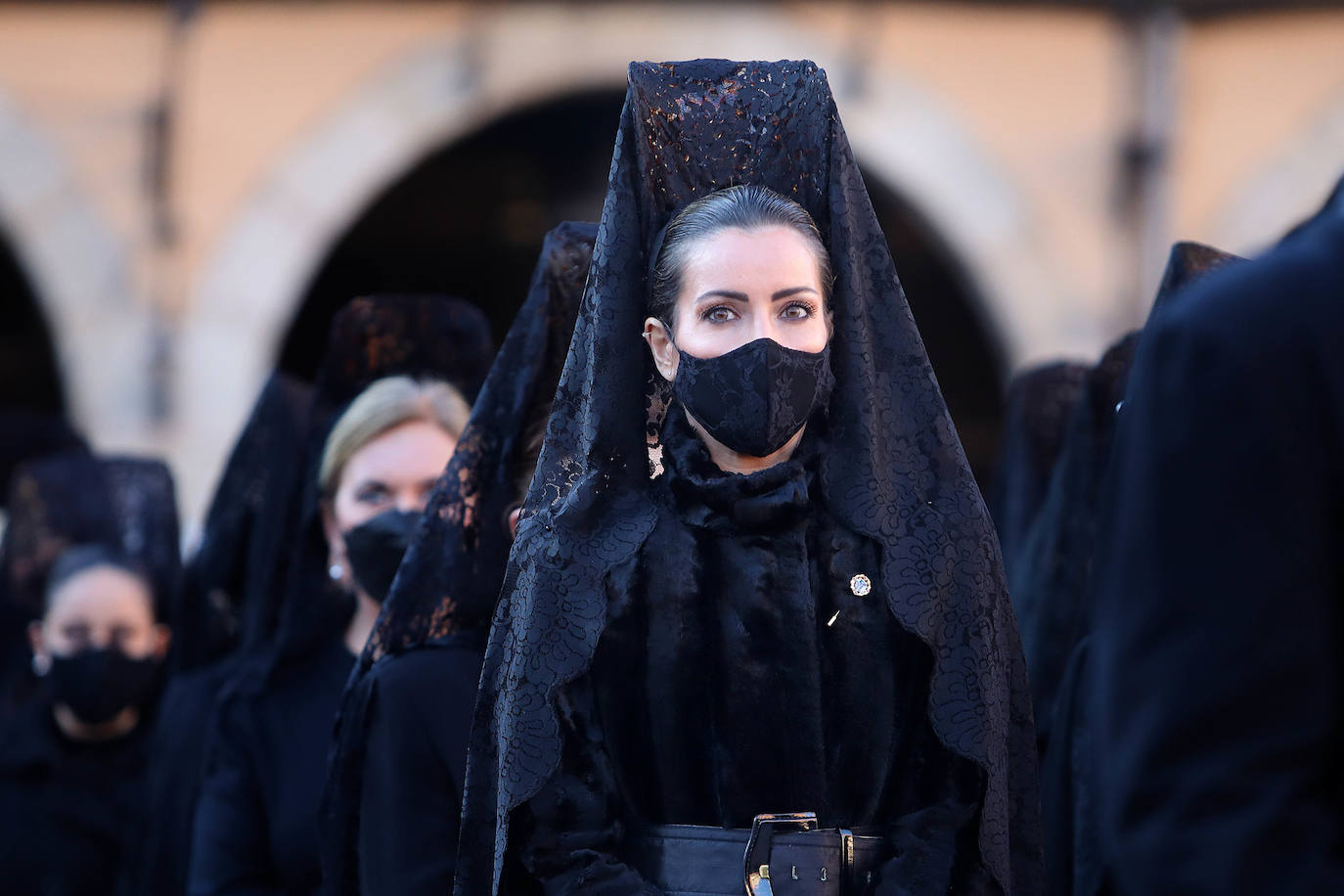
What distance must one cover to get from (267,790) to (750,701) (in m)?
1.55

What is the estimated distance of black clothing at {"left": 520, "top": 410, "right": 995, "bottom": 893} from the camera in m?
2.51

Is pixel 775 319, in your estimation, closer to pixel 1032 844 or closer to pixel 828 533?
pixel 828 533

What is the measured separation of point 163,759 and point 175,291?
527cm

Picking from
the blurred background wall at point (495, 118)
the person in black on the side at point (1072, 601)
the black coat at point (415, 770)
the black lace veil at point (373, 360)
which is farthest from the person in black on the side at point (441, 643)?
the blurred background wall at point (495, 118)

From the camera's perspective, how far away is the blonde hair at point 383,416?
3.84 meters

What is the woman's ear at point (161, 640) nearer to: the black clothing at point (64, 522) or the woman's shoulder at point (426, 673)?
the black clothing at point (64, 522)

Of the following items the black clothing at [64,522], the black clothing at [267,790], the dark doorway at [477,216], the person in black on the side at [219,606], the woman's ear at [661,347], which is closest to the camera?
the woman's ear at [661,347]

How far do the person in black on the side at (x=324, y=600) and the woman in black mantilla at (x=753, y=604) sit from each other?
39.7 inches

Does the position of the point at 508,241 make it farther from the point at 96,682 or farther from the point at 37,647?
the point at 96,682

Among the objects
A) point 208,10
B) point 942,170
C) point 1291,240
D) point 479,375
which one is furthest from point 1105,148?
point 1291,240

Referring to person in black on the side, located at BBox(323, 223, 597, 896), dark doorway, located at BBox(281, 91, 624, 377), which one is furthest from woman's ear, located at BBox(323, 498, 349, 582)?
dark doorway, located at BBox(281, 91, 624, 377)

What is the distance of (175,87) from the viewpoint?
9602mm

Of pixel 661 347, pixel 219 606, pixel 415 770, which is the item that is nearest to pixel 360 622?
pixel 415 770

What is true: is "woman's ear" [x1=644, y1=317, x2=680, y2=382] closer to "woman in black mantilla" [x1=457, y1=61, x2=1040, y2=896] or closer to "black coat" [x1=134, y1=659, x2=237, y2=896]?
"woman in black mantilla" [x1=457, y1=61, x2=1040, y2=896]
